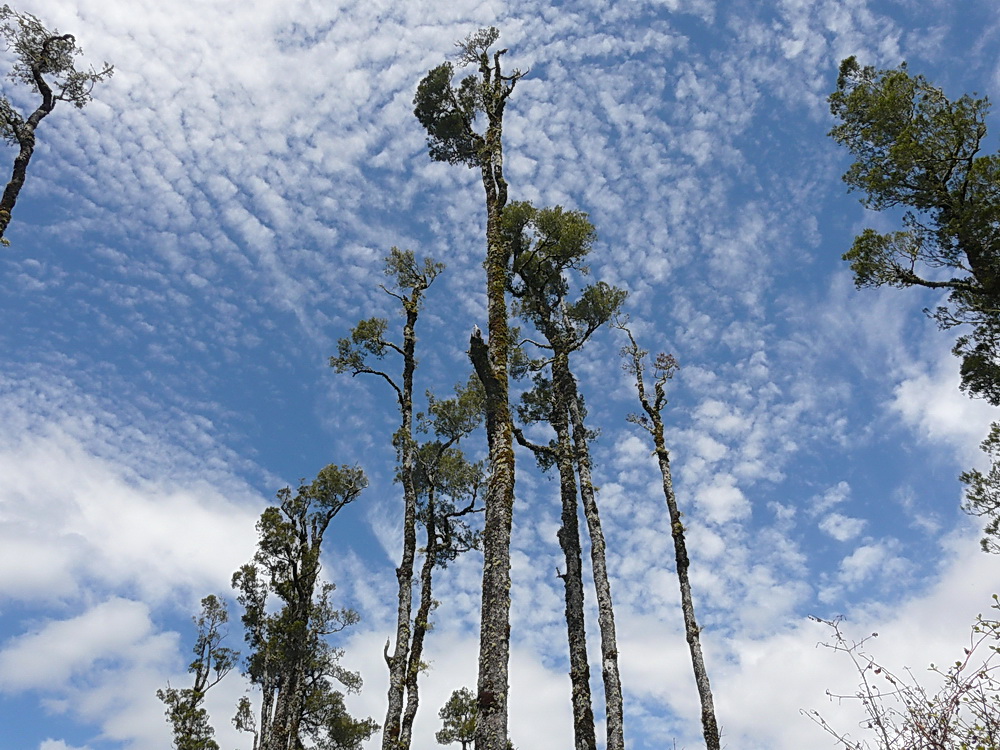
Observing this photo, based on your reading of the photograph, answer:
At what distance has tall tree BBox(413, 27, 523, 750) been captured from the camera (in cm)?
781

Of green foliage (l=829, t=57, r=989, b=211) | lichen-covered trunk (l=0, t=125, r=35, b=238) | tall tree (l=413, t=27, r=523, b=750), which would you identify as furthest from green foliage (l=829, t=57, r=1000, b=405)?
lichen-covered trunk (l=0, t=125, r=35, b=238)

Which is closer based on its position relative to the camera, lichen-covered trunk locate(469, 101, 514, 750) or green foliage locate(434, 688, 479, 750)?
lichen-covered trunk locate(469, 101, 514, 750)

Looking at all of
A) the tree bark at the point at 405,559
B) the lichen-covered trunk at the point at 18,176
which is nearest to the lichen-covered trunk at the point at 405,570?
the tree bark at the point at 405,559

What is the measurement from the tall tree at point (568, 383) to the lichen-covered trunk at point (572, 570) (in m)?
0.02

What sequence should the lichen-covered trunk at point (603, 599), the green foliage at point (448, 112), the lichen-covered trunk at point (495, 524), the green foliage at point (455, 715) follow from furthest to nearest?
the green foliage at point (455, 715)
the green foliage at point (448, 112)
the lichen-covered trunk at point (603, 599)
the lichen-covered trunk at point (495, 524)

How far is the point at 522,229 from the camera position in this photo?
1759 centimetres

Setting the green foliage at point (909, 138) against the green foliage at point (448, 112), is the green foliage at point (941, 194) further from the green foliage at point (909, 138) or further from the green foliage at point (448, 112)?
the green foliage at point (448, 112)

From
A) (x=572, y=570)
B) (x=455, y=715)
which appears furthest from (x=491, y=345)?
(x=455, y=715)

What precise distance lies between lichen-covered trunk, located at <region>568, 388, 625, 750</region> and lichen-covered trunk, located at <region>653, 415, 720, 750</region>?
2.61 metres

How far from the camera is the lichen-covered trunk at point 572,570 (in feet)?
39.2

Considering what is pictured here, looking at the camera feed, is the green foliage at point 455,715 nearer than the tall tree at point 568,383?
No

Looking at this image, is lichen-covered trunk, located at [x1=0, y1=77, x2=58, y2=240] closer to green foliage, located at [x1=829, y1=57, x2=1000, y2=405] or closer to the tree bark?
the tree bark

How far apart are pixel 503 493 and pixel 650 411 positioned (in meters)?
10.1

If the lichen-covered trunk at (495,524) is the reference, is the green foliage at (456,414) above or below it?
above
